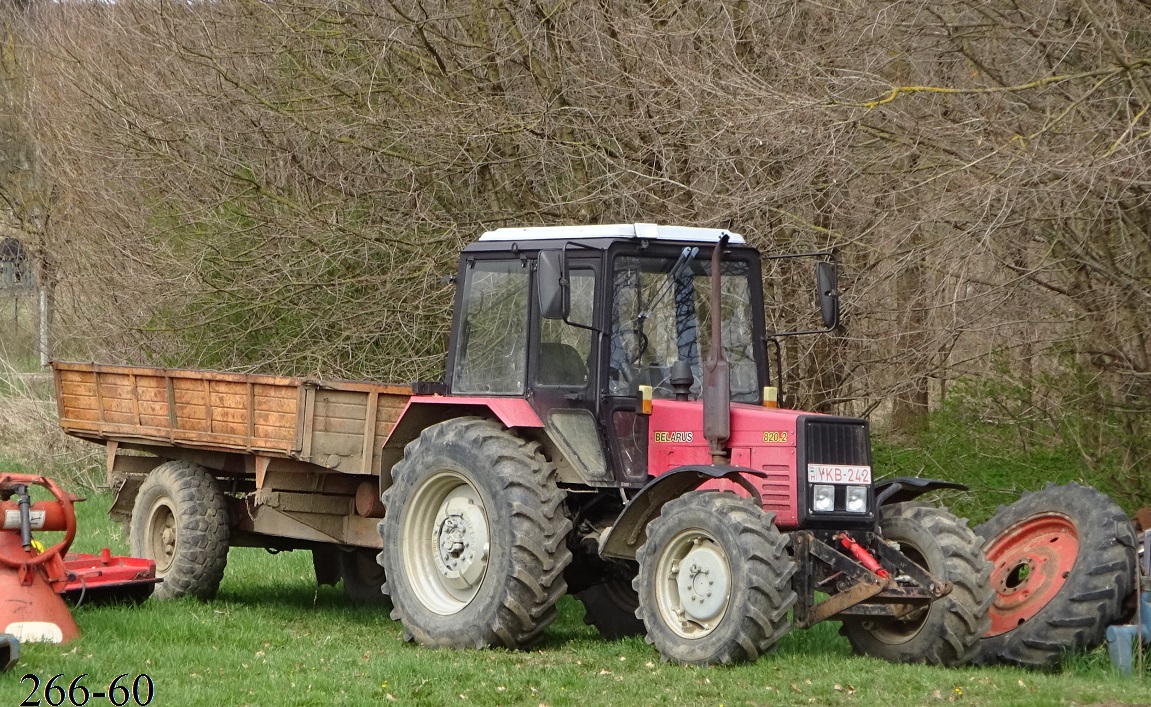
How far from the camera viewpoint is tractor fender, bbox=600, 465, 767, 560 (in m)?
7.55

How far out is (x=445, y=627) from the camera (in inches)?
325

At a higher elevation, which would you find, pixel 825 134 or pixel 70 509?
pixel 825 134

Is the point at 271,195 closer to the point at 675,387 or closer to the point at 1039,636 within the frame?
the point at 675,387

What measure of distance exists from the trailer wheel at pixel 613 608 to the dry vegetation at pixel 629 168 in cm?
304

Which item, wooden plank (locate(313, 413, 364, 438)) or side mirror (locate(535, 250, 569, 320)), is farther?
wooden plank (locate(313, 413, 364, 438))

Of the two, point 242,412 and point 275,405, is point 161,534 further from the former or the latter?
point 275,405

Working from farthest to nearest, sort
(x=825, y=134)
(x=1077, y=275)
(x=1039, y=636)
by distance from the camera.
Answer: (x=1077, y=275) → (x=825, y=134) → (x=1039, y=636)

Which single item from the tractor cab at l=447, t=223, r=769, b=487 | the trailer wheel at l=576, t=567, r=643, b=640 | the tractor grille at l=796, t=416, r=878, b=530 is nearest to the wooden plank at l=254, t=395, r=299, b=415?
the tractor cab at l=447, t=223, r=769, b=487

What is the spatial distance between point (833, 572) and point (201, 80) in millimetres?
9259

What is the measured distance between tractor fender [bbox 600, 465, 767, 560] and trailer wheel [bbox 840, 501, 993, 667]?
944 millimetres

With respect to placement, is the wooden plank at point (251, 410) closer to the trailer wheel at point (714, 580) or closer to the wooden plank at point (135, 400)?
the wooden plank at point (135, 400)

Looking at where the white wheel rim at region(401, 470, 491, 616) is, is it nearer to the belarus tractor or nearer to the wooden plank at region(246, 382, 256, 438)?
the belarus tractor

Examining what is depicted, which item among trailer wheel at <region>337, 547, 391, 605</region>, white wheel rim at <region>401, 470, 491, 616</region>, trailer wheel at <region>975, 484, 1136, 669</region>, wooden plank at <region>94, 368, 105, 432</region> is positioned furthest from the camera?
trailer wheel at <region>337, 547, 391, 605</region>

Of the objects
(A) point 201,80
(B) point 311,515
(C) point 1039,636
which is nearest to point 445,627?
(B) point 311,515
